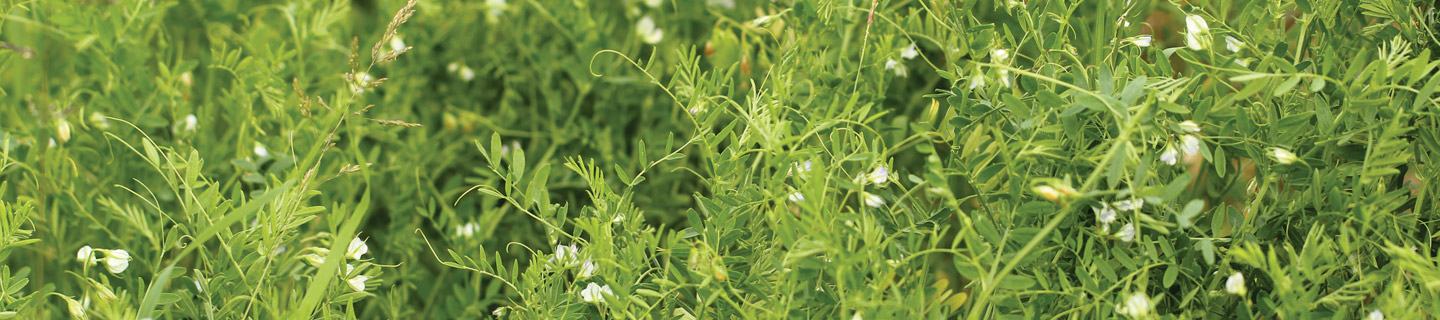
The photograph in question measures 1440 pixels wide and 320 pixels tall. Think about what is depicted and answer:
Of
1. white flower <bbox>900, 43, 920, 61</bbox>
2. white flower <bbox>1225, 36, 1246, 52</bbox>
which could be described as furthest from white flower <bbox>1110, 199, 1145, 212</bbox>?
white flower <bbox>900, 43, 920, 61</bbox>

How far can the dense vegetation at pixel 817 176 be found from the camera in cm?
112

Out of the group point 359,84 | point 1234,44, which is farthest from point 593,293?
point 1234,44

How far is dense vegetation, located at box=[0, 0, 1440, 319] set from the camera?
3.69 ft

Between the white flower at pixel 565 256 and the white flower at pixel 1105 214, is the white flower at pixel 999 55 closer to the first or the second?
the white flower at pixel 1105 214

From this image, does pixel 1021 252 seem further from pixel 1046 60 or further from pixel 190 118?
pixel 190 118

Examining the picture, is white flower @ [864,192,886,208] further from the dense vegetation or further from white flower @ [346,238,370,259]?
white flower @ [346,238,370,259]

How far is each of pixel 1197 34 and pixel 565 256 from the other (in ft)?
2.18

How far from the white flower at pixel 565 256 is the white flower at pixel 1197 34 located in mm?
644

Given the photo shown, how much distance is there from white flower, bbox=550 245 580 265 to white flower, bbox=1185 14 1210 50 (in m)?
0.64

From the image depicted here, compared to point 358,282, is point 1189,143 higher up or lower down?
higher up

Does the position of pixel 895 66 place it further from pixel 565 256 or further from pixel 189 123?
pixel 189 123

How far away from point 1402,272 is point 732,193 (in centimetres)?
63

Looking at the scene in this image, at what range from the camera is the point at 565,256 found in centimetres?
124

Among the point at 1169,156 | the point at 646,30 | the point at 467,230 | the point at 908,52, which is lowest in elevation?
the point at 467,230
